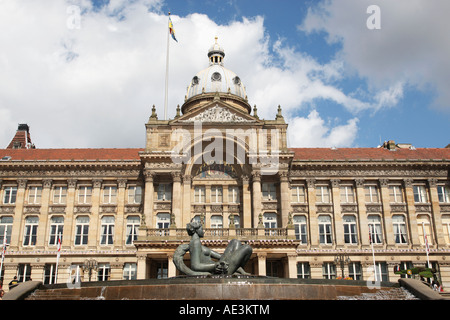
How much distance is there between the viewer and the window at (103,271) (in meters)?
44.0

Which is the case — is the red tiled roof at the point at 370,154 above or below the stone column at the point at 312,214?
above

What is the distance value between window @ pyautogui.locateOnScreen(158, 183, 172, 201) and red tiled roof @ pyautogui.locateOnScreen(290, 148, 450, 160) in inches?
555

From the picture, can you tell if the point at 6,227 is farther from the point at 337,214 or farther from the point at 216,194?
the point at 337,214

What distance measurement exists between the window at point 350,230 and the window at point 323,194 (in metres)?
2.52

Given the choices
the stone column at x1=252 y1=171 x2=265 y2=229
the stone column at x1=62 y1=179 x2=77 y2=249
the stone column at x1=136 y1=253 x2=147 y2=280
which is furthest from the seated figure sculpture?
the stone column at x1=62 y1=179 x2=77 y2=249

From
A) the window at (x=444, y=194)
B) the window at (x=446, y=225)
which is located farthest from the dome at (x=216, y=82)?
the window at (x=446, y=225)

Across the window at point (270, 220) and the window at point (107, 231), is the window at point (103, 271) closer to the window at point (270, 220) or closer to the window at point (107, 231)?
the window at point (107, 231)

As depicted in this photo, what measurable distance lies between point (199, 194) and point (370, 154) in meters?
20.2

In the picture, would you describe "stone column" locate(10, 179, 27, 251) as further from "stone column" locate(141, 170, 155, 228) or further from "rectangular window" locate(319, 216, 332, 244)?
"rectangular window" locate(319, 216, 332, 244)

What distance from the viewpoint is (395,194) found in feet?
157

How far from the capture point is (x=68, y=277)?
43375 millimetres

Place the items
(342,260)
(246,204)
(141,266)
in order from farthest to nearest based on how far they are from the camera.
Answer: (246,204), (342,260), (141,266)

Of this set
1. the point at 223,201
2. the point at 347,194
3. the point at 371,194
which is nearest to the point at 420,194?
the point at 371,194
